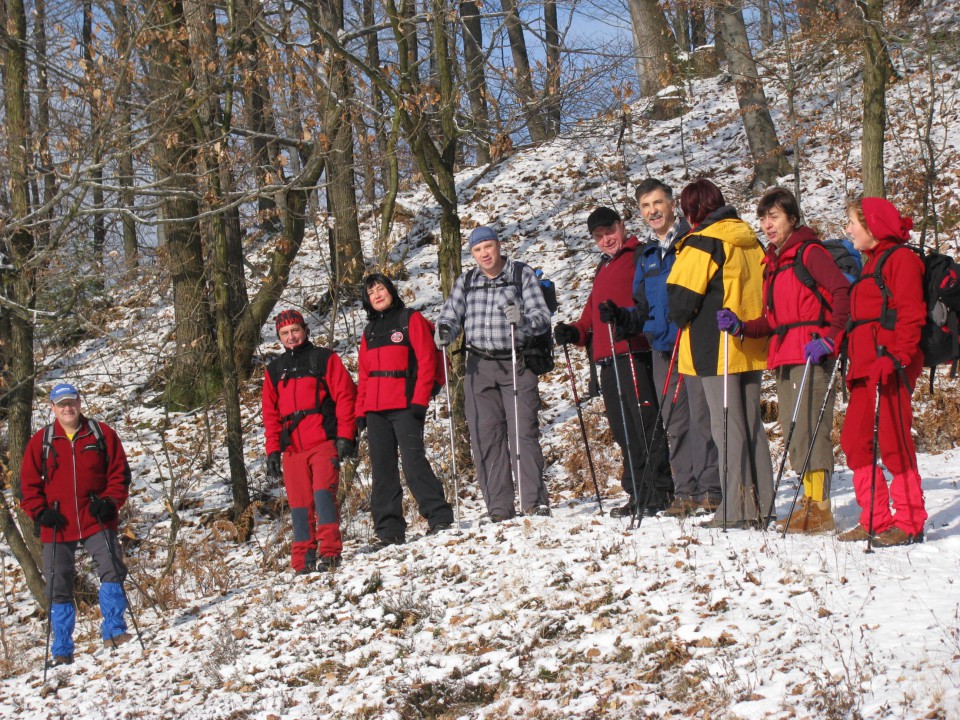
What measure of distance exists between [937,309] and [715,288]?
4.43 ft

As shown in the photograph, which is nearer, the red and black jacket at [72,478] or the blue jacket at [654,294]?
the blue jacket at [654,294]

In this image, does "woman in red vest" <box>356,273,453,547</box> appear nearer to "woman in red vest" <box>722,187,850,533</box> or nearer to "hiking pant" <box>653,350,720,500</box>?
"hiking pant" <box>653,350,720,500</box>

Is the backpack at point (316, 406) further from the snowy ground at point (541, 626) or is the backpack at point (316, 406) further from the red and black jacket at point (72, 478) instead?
the red and black jacket at point (72, 478)

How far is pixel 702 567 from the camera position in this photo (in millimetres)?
5391

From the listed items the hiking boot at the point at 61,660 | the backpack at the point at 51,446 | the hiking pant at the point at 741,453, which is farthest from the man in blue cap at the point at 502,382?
the hiking boot at the point at 61,660

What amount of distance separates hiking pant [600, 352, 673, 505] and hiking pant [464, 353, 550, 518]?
63cm

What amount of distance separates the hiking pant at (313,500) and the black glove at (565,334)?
2052mm

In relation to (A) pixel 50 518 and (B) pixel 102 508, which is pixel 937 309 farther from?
(A) pixel 50 518

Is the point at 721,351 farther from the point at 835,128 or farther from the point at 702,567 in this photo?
the point at 835,128

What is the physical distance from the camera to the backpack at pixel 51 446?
7457 millimetres

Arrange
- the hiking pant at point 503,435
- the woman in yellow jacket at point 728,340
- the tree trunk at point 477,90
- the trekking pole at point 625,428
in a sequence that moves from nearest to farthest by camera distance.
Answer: the woman in yellow jacket at point 728,340
the trekking pole at point 625,428
the hiking pant at point 503,435
the tree trunk at point 477,90

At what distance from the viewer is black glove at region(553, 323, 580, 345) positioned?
7.00 metres

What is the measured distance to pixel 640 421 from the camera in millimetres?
7145

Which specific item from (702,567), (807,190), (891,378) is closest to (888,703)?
(702,567)
